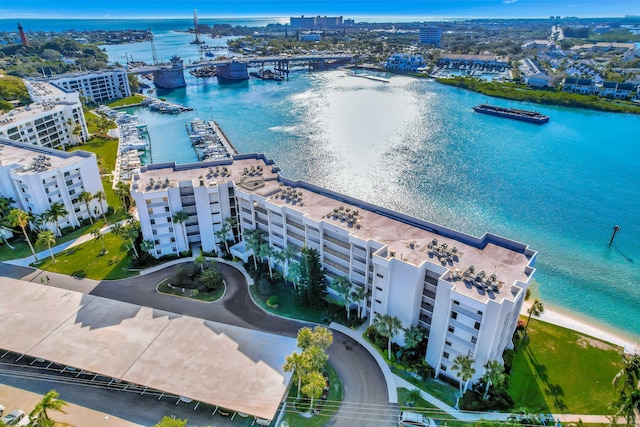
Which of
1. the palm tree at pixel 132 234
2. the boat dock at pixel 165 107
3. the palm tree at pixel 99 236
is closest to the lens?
the palm tree at pixel 132 234

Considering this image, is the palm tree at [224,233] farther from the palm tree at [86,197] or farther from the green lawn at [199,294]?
the palm tree at [86,197]

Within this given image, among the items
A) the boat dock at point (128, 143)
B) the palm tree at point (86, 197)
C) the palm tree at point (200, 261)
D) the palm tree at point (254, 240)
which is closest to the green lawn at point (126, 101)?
the boat dock at point (128, 143)

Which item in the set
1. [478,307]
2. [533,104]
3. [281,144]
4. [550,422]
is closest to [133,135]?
[281,144]

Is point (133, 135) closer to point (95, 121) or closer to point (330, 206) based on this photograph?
point (95, 121)

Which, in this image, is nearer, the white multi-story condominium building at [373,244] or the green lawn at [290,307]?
the white multi-story condominium building at [373,244]

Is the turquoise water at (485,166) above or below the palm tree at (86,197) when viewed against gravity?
below

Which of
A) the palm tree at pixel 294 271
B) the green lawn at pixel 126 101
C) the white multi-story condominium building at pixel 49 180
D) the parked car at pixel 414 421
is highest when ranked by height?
the white multi-story condominium building at pixel 49 180

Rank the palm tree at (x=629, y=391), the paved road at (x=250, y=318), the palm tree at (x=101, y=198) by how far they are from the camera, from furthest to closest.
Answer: the palm tree at (x=101, y=198) → the paved road at (x=250, y=318) → the palm tree at (x=629, y=391)
